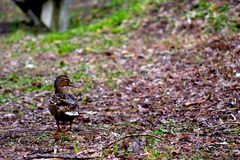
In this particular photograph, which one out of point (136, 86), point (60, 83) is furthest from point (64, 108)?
point (136, 86)

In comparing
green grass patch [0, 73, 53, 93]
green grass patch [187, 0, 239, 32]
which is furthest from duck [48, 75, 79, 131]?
green grass patch [187, 0, 239, 32]

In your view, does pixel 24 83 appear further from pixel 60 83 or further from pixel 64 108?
pixel 64 108

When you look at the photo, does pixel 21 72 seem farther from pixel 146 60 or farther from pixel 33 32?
pixel 33 32

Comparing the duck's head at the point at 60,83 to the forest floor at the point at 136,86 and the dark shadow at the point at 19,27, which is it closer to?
the forest floor at the point at 136,86

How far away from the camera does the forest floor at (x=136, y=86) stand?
4.91 metres

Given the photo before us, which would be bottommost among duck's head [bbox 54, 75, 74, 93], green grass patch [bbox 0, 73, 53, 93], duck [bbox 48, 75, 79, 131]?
green grass patch [bbox 0, 73, 53, 93]

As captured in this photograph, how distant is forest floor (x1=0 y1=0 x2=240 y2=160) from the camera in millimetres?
4906

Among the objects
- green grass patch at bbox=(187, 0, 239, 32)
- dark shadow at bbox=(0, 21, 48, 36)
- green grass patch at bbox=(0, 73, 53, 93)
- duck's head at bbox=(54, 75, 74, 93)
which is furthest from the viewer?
dark shadow at bbox=(0, 21, 48, 36)

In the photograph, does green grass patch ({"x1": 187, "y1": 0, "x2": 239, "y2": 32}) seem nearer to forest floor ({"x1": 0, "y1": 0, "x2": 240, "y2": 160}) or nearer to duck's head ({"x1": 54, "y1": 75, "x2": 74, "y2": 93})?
forest floor ({"x1": 0, "y1": 0, "x2": 240, "y2": 160})

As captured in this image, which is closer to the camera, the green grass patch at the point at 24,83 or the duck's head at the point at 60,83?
the duck's head at the point at 60,83

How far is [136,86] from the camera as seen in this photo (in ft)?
26.3

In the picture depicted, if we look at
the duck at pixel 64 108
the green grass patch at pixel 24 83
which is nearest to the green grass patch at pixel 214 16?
the green grass patch at pixel 24 83

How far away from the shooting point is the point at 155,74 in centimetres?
861

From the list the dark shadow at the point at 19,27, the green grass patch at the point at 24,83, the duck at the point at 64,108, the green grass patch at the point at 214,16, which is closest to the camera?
the duck at the point at 64,108
